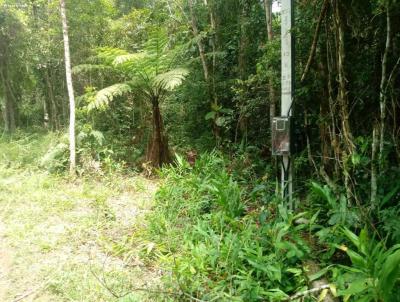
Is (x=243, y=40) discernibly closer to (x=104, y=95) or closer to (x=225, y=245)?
(x=104, y=95)

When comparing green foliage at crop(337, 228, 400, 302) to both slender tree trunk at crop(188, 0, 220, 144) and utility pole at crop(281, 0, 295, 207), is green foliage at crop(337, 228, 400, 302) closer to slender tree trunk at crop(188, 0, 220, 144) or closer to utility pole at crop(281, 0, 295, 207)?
utility pole at crop(281, 0, 295, 207)

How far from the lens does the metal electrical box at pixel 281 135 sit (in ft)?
10.1

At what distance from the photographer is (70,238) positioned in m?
3.61

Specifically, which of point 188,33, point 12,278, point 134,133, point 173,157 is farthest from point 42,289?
point 188,33

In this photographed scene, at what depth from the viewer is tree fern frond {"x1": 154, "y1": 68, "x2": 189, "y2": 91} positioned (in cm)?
498

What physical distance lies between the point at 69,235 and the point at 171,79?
8.55ft

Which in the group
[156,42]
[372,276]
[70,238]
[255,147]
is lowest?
[70,238]

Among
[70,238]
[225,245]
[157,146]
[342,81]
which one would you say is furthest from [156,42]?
[225,245]

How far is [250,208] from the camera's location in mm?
3869

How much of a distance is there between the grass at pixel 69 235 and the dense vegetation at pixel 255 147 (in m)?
0.25

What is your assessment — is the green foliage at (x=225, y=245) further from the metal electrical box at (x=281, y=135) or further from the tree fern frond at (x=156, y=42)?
the tree fern frond at (x=156, y=42)

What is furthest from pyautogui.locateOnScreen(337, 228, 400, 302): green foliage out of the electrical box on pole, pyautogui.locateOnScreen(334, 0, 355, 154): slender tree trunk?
the electrical box on pole

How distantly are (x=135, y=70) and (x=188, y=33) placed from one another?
186 cm

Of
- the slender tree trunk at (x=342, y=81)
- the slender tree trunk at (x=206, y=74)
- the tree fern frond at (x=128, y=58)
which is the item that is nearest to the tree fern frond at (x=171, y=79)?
the tree fern frond at (x=128, y=58)
